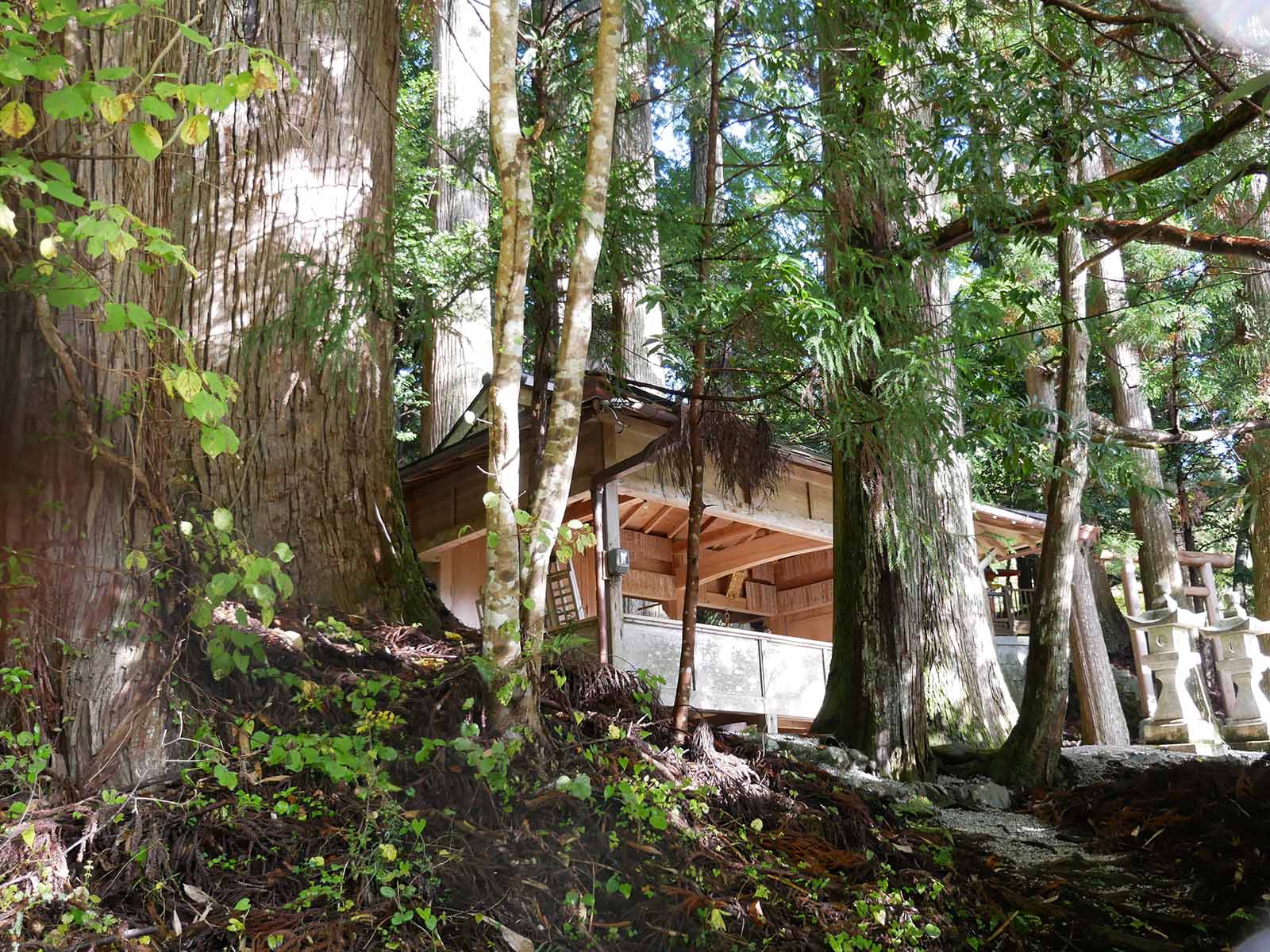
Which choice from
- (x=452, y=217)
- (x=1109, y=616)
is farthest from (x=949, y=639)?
(x=1109, y=616)

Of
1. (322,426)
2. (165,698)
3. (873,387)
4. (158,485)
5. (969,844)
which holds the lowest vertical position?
(969,844)

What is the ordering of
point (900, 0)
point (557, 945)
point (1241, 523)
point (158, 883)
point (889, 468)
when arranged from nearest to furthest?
point (158, 883) < point (557, 945) < point (900, 0) < point (889, 468) < point (1241, 523)

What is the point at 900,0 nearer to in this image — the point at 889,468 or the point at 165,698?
the point at 889,468

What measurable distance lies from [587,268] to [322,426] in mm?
1542

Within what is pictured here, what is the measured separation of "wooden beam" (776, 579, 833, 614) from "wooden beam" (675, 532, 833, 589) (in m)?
3.07

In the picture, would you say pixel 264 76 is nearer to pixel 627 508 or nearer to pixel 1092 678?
pixel 627 508

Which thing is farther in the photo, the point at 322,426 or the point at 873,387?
the point at 873,387

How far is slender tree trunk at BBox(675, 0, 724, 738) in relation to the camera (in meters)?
4.62

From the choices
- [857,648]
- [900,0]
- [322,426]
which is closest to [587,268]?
[322,426]

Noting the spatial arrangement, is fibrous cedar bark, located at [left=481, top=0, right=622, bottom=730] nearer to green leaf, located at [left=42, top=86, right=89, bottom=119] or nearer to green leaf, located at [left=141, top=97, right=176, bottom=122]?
green leaf, located at [left=141, top=97, right=176, bottom=122]

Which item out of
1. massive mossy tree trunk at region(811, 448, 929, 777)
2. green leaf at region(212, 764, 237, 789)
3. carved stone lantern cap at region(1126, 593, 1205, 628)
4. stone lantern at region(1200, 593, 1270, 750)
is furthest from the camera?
stone lantern at region(1200, 593, 1270, 750)

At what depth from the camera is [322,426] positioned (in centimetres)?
460

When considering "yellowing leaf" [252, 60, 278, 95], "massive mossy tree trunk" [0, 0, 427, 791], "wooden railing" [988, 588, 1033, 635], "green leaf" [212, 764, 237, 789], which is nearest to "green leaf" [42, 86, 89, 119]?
"yellowing leaf" [252, 60, 278, 95]

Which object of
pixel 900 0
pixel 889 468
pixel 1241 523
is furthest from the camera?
pixel 1241 523
